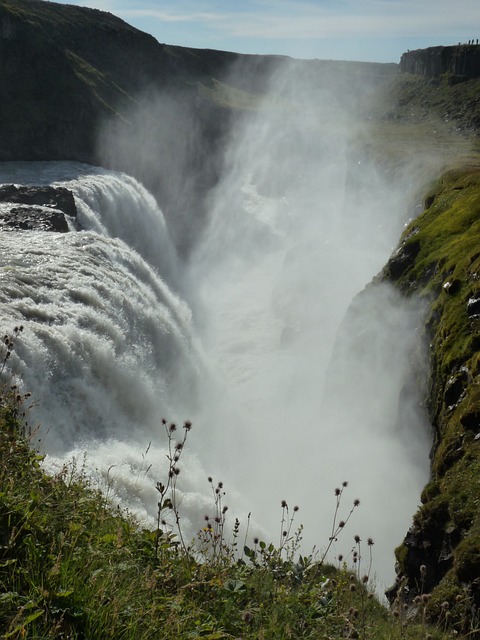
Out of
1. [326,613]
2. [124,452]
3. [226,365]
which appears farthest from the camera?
[226,365]

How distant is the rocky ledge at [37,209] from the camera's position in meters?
27.3

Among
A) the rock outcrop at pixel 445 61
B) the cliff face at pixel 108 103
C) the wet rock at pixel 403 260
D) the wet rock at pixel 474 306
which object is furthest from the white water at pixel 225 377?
the rock outcrop at pixel 445 61

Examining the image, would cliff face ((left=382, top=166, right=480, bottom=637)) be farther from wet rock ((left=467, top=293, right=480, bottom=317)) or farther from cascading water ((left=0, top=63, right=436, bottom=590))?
cascading water ((left=0, top=63, right=436, bottom=590))

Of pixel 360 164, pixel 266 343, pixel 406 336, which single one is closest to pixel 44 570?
pixel 406 336

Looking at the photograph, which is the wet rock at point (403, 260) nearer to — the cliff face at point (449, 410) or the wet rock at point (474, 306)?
the cliff face at point (449, 410)

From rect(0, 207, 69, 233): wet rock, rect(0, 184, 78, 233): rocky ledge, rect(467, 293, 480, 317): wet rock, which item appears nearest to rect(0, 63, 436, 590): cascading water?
rect(0, 207, 69, 233): wet rock

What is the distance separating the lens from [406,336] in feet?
62.3

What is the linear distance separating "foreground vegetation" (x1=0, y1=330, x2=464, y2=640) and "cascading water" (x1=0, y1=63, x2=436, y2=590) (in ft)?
2.68

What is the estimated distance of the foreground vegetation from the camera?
3576 mm

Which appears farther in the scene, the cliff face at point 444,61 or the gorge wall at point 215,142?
the cliff face at point 444,61

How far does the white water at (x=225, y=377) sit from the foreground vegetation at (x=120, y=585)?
1252mm

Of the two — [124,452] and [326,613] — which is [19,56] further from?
[326,613]

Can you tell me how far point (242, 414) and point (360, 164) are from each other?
31.4m

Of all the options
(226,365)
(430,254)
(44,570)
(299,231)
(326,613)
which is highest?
(299,231)
